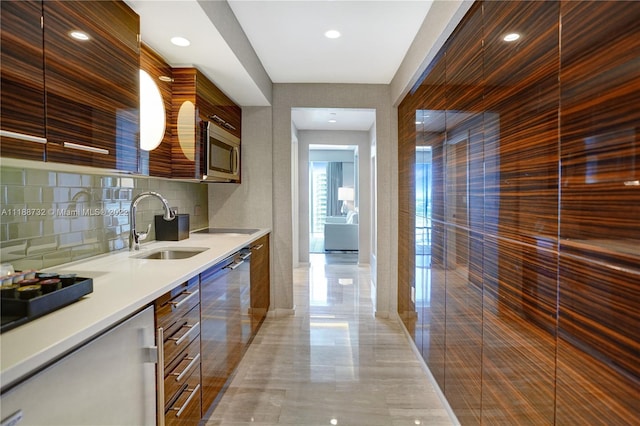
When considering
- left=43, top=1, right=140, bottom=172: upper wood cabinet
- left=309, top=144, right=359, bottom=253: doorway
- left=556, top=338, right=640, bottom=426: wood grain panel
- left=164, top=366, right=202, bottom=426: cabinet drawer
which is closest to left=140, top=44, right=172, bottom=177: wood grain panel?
left=43, top=1, right=140, bottom=172: upper wood cabinet

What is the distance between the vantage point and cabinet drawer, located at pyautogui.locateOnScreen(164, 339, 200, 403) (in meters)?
1.49

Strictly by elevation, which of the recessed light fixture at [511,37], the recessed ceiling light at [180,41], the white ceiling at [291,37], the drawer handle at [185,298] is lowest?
the drawer handle at [185,298]

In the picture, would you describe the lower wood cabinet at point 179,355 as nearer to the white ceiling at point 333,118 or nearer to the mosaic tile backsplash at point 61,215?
the mosaic tile backsplash at point 61,215

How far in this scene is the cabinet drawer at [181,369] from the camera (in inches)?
58.5

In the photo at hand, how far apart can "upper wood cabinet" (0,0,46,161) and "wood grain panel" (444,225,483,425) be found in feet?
5.90

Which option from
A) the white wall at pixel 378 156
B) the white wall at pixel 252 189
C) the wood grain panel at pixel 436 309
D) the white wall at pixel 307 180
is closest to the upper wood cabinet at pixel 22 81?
the wood grain panel at pixel 436 309

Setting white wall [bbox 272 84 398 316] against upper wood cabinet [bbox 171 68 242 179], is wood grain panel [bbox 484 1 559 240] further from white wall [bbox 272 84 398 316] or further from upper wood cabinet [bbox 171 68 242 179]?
white wall [bbox 272 84 398 316]

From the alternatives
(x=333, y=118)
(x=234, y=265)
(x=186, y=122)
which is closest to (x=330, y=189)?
(x=333, y=118)

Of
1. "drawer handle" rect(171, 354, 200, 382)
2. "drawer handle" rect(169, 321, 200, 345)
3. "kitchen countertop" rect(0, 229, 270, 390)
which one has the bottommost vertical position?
"drawer handle" rect(171, 354, 200, 382)

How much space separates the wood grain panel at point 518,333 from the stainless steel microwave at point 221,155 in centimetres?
204

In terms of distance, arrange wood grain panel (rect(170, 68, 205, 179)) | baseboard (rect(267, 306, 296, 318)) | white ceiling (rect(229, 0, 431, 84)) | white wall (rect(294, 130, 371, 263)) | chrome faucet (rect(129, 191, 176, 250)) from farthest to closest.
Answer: white wall (rect(294, 130, 371, 263)) < baseboard (rect(267, 306, 296, 318)) < wood grain panel (rect(170, 68, 205, 179)) < white ceiling (rect(229, 0, 431, 84)) < chrome faucet (rect(129, 191, 176, 250))

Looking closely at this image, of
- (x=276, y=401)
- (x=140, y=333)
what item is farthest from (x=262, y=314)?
(x=140, y=333)

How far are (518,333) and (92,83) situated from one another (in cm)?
193

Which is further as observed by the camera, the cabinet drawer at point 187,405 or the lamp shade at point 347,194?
the lamp shade at point 347,194
